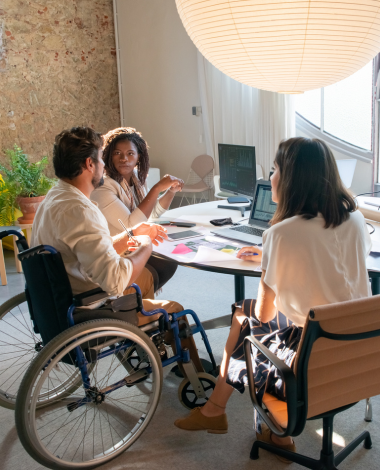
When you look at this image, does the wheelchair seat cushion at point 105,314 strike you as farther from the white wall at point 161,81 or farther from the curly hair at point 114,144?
the white wall at point 161,81

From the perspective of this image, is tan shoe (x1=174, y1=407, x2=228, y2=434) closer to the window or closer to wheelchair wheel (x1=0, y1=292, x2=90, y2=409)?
wheelchair wheel (x1=0, y1=292, x2=90, y2=409)

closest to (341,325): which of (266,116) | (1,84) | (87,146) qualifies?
(87,146)

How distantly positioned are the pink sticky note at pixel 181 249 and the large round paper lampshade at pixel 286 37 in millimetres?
823

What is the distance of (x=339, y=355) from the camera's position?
1.36 meters

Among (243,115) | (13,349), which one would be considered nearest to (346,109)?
(243,115)

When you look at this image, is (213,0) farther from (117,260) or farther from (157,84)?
(157,84)

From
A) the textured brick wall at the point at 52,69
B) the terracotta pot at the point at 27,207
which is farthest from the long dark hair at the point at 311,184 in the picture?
the textured brick wall at the point at 52,69

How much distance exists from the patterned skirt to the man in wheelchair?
1.06ft

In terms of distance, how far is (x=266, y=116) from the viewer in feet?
16.6

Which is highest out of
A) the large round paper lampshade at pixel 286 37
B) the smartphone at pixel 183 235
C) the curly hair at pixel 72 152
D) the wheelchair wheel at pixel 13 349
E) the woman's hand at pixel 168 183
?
the large round paper lampshade at pixel 286 37

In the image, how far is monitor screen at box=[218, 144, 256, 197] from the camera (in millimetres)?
3016

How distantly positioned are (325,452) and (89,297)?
3.22ft

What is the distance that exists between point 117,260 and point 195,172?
4080 mm

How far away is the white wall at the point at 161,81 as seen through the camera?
5953 mm
